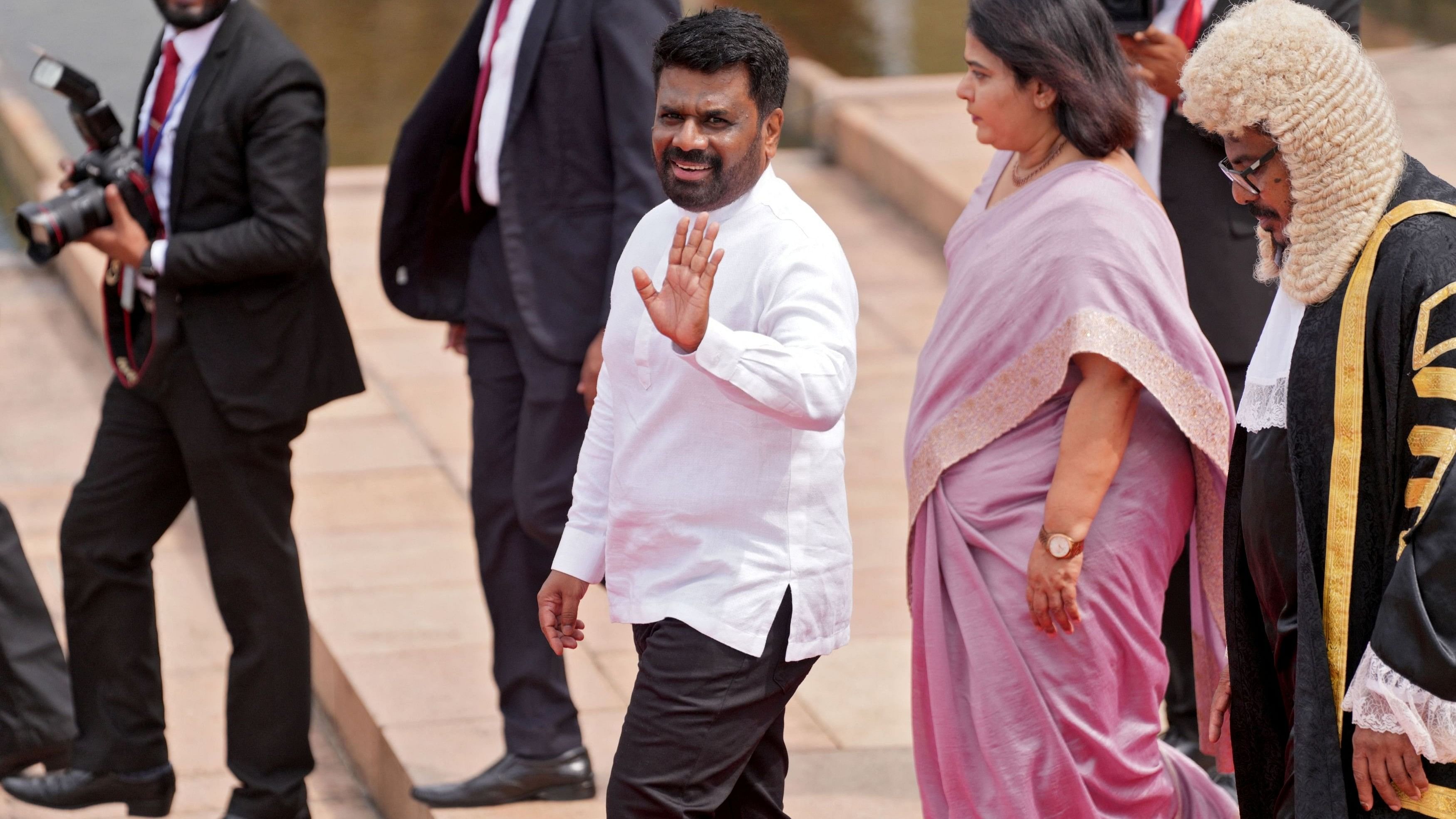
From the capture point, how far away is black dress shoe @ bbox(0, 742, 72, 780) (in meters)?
4.52

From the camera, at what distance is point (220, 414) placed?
4.28 m

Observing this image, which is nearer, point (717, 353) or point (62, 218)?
point (717, 353)

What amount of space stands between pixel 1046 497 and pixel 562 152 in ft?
4.34

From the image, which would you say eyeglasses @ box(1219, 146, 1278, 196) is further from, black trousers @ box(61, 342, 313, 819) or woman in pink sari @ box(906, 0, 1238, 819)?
black trousers @ box(61, 342, 313, 819)

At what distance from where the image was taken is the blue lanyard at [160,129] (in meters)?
4.25

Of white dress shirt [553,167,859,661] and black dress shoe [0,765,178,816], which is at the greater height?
white dress shirt [553,167,859,661]

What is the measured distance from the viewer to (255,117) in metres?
4.21

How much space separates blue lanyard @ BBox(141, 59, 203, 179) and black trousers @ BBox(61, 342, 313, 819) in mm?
418

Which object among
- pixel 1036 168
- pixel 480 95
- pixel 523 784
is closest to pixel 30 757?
pixel 523 784

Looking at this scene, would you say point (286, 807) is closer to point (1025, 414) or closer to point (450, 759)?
point (450, 759)

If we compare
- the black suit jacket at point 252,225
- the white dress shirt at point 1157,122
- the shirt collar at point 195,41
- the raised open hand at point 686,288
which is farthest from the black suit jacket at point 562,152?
the raised open hand at point 686,288

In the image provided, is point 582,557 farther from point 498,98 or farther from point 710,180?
point 498,98

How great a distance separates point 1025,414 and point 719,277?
72 cm

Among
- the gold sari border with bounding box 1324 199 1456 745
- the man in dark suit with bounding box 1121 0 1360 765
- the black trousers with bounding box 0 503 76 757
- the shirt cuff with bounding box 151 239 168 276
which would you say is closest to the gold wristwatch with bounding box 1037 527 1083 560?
the gold sari border with bounding box 1324 199 1456 745
